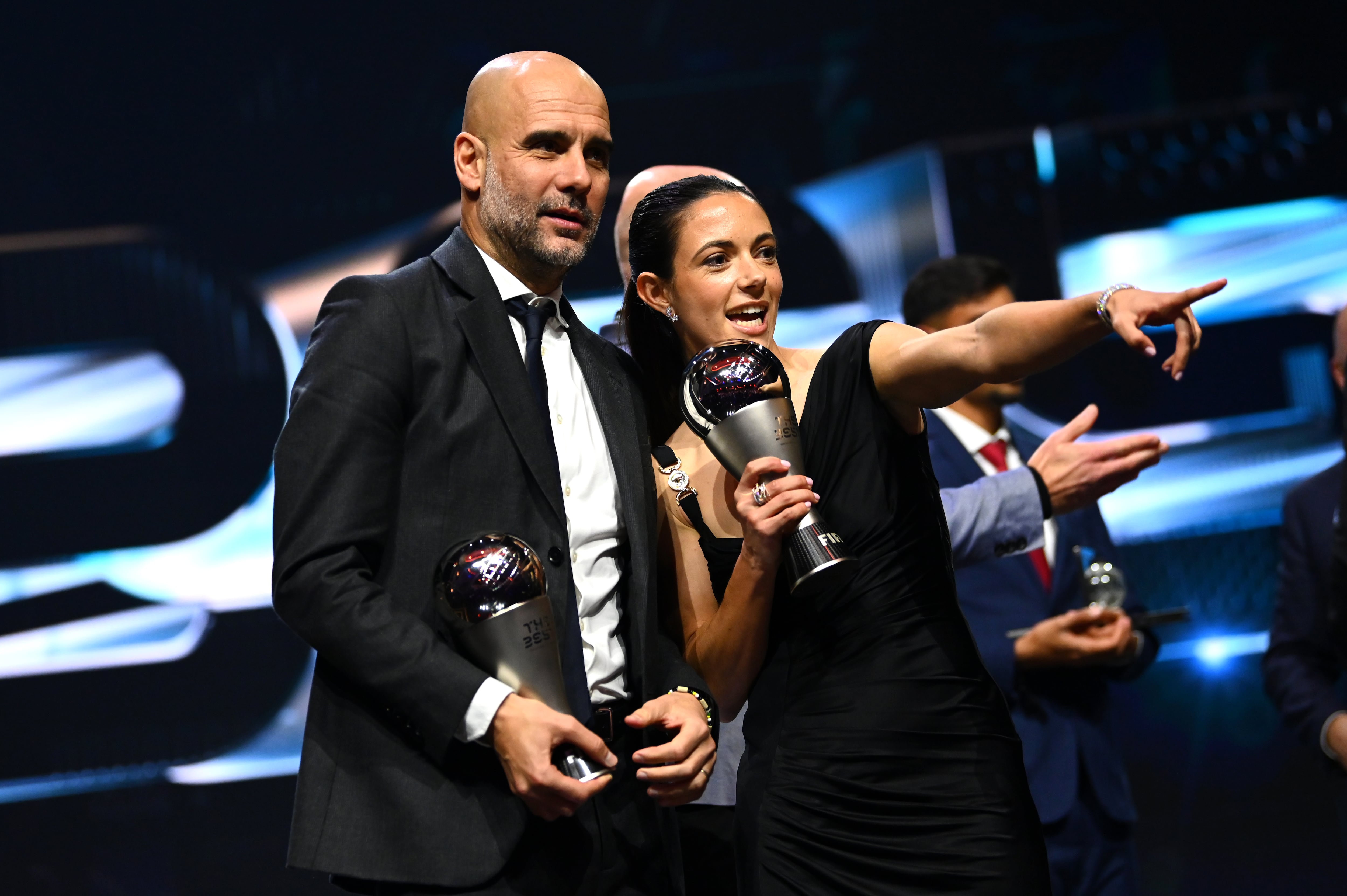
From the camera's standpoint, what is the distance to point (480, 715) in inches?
62.1

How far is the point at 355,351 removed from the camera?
1.73 meters

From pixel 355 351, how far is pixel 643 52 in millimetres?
3288

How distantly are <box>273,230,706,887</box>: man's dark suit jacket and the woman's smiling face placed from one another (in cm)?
54

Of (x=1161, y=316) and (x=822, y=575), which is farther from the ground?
(x=1161, y=316)

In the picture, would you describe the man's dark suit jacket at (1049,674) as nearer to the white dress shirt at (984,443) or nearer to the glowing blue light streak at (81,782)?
the white dress shirt at (984,443)

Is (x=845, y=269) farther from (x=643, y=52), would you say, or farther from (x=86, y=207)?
(x=86, y=207)

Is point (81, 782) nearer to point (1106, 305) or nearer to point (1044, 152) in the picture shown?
point (1106, 305)

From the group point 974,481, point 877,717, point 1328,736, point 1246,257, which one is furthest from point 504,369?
point 1246,257

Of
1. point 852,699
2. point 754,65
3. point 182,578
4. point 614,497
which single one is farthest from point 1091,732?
point 182,578

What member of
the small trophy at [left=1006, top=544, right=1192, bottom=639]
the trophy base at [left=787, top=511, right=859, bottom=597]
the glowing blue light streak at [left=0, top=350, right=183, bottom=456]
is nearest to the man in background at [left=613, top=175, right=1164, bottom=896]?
the small trophy at [left=1006, top=544, right=1192, bottom=639]

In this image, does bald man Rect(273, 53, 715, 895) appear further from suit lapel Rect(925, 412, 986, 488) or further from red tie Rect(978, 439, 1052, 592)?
red tie Rect(978, 439, 1052, 592)

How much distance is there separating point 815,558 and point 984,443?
158 cm

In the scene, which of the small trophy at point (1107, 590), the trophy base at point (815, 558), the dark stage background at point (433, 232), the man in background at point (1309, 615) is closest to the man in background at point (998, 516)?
the small trophy at point (1107, 590)

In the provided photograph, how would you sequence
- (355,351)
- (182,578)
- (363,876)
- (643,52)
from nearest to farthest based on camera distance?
(363,876) → (355,351) → (182,578) → (643,52)
